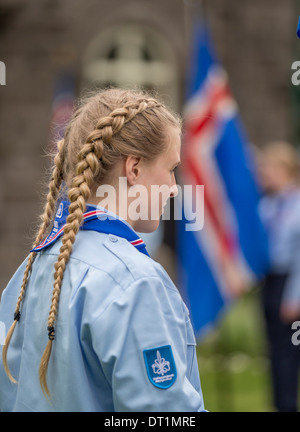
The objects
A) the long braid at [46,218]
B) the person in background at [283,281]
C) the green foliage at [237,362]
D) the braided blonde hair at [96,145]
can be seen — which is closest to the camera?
the braided blonde hair at [96,145]

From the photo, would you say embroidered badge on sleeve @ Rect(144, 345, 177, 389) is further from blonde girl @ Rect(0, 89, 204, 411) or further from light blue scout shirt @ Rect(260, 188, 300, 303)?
light blue scout shirt @ Rect(260, 188, 300, 303)

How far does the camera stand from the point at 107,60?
1101 centimetres

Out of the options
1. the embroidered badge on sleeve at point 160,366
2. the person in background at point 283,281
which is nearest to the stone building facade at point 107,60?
the person in background at point 283,281

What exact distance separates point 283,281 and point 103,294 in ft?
14.6

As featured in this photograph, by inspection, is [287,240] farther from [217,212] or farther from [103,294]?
[103,294]

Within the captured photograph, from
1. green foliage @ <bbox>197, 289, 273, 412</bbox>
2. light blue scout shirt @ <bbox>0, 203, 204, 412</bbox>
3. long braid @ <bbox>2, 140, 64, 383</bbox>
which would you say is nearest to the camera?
light blue scout shirt @ <bbox>0, 203, 204, 412</bbox>

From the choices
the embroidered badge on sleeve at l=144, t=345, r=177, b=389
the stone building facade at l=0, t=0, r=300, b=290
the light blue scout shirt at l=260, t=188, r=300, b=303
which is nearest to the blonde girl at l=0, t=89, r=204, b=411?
the embroidered badge on sleeve at l=144, t=345, r=177, b=389

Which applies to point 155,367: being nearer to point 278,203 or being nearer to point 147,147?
point 147,147

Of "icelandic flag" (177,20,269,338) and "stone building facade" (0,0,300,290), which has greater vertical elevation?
"stone building facade" (0,0,300,290)

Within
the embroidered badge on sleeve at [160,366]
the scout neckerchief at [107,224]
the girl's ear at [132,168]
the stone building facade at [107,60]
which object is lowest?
the embroidered badge on sleeve at [160,366]

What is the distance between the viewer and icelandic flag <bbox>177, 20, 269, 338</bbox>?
5.37 meters

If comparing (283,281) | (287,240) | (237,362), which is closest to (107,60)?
(237,362)

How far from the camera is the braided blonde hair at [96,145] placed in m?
1.64

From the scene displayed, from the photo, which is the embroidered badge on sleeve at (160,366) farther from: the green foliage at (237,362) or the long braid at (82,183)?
the green foliage at (237,362)
